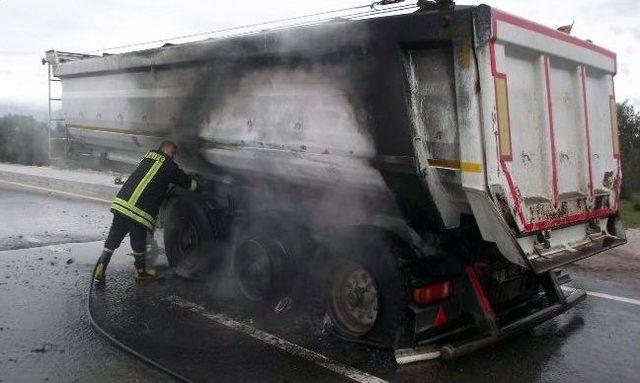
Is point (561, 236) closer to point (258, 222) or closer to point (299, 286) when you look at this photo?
point (299, 286)

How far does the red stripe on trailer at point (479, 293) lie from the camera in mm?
3787

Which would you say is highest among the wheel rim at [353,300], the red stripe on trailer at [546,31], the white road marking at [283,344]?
the red stripe on trailer at [546,31]

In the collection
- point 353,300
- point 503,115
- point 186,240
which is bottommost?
point 353,300

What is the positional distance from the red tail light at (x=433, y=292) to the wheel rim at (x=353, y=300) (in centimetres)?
33

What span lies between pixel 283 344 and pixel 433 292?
1.17 meters

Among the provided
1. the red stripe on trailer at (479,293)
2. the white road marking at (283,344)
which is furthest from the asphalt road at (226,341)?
the red stripe on trailer at (479,293)

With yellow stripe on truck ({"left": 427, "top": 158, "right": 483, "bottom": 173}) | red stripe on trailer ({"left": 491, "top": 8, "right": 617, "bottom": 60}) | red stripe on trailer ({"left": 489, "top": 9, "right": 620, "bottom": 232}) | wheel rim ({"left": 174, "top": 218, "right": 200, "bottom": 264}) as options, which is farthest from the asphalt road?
red stripe on trailer ({"left": 491, "top": 8, "right": 617, "bottom": 60})

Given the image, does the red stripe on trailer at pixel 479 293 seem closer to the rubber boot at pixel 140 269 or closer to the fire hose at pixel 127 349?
the fire hose at pixel 127 349

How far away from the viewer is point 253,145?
469 cm

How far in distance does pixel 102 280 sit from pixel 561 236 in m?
4.20

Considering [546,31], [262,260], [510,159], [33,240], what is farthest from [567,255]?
[33,240]

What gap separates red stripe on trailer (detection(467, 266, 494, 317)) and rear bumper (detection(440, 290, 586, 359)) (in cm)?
15

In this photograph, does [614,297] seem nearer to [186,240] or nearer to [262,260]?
[262,260]

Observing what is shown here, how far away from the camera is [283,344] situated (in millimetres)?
4090
